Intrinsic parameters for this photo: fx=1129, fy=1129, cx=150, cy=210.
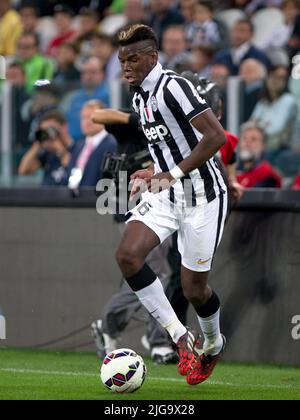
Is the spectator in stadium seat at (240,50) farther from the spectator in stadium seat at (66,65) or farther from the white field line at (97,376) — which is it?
the white field line at (97,376)

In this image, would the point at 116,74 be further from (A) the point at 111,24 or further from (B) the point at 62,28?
(B) the point at 62,28

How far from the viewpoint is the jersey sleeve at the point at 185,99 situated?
752 cm

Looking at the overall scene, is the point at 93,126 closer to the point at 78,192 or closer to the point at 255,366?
the point at 78,192

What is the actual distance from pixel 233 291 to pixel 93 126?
114 inches

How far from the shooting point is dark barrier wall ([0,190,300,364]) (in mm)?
9461

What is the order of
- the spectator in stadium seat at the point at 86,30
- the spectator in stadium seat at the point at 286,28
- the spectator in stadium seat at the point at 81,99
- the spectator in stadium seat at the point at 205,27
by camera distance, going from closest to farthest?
the spectator in stadium seat at the point at 81,99
the spectator in stadium seat at the point at 286,28
the spectator in stadium seat at the point at 205,27
the spectator in stadium seat at the point at 86,30

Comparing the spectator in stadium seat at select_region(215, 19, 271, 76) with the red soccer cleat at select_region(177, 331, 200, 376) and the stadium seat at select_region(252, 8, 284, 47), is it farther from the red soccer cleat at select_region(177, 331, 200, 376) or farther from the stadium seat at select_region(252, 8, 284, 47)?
the red soccer cleat at select_region(177, 331, 200, 376)

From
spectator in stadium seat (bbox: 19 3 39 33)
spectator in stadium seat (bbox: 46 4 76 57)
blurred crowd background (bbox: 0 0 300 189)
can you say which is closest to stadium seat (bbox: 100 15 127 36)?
blurred crowd background (bbox: 0 0 300 189)

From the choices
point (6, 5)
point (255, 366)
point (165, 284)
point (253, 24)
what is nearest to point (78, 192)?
point (165, 284)

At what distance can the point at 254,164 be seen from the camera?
11.8m

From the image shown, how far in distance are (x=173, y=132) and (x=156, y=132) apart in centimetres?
12

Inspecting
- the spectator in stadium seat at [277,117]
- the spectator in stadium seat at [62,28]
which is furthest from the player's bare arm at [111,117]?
the spectator in stadium seat at [62,28]

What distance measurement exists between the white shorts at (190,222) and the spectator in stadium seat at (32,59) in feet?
26.5

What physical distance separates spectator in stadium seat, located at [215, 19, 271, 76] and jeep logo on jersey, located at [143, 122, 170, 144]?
239 inches
